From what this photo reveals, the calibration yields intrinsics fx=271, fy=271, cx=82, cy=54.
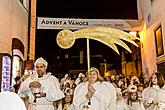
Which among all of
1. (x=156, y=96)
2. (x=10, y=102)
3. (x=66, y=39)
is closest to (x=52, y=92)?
(x=66, y=39)

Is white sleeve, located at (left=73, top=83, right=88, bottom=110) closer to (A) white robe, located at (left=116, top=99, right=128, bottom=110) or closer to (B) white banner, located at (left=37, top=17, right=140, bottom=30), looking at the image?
(A) white robe, located at (left=116, top=99, right=128, bottom=110)

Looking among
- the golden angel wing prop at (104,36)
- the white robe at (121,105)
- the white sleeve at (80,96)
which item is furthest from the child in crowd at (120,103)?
the golden angel wing prop at (104,36)

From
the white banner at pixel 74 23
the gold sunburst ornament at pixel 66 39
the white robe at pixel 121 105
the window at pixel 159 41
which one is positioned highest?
the white banner at pixel 74 23

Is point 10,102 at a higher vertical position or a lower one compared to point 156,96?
higher

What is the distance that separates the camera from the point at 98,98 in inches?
143

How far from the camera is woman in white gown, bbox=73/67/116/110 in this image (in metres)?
3.59

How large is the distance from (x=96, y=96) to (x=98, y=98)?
4 centimetres

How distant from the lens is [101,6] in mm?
10344

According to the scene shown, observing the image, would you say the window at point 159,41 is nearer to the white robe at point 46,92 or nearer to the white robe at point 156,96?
the white robe at point 156,96

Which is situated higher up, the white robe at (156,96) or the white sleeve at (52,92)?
the white sleeve at (52,92)

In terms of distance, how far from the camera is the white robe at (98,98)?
3.60 m

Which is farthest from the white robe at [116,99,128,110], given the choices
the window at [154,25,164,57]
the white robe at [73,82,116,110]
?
the window at [154,25,164,57]

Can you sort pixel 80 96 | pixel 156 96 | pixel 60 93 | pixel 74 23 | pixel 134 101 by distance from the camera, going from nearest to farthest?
pixel 60 93 → pixel 80 96 → pixel 156 96 → pixel 134 101 → pixel 74 23

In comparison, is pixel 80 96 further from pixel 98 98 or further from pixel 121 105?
pixel 121 105
